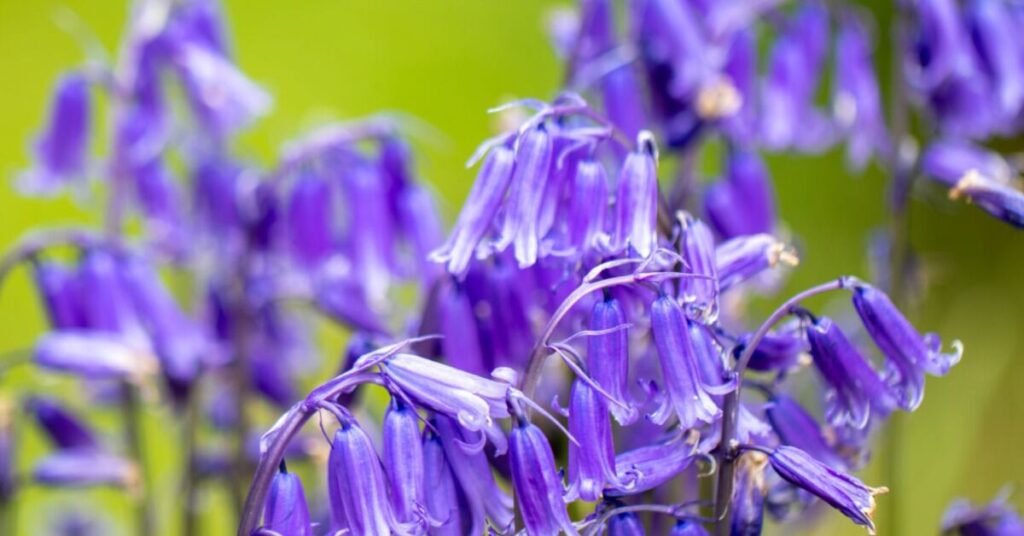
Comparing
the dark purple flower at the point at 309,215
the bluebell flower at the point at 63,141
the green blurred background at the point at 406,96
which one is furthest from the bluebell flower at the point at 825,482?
the green blurred background at the point at 406,96

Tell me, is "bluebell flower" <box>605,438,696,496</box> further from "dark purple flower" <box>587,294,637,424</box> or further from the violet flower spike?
the violet flower spike

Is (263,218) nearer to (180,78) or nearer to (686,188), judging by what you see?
(180,78)

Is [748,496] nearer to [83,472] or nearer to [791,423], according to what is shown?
[791,423]

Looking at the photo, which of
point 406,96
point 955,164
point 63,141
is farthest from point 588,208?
point 406,96

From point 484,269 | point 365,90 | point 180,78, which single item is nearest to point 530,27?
point 365,90

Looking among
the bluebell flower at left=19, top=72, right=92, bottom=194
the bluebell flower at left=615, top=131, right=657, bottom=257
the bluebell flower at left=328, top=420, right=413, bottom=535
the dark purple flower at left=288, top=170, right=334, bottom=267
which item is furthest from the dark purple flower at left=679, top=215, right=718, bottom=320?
the bluebell flower at left=19, top=72, right=92, bottom=194
